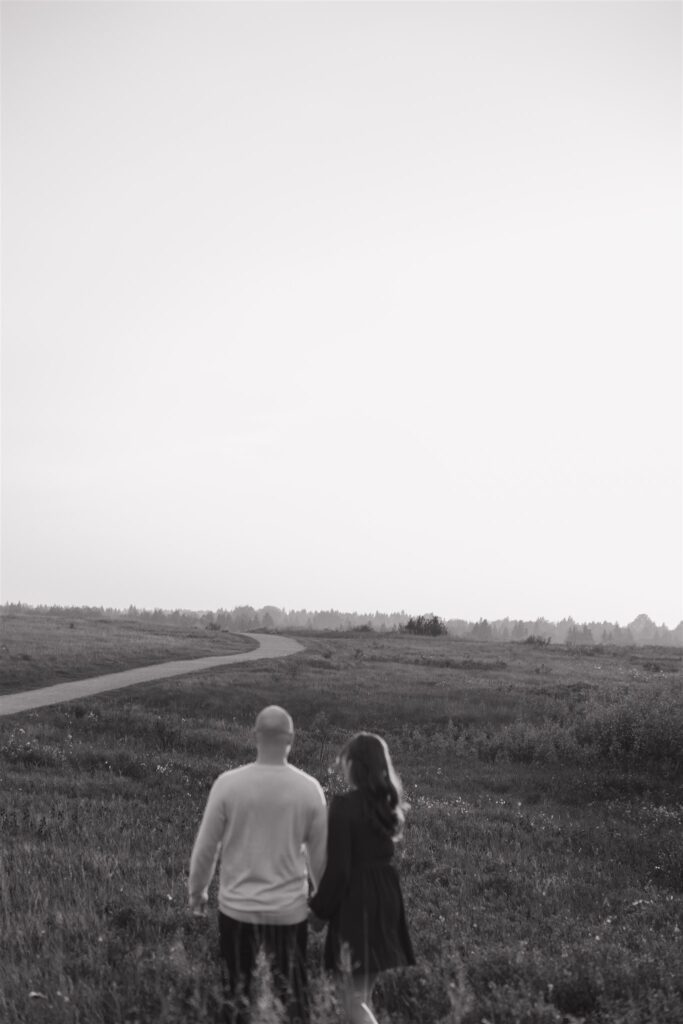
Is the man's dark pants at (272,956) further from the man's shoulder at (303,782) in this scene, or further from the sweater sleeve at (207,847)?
the man's shoulder at (303,782)

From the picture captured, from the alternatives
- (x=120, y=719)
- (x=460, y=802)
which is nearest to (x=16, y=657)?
(x=120, y=719)

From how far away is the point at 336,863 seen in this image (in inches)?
191

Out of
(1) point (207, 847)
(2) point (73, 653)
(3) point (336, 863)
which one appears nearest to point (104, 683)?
(2) point (73, 653)

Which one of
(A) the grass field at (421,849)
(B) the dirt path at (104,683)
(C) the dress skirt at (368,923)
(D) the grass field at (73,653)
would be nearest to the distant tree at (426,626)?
(D) the grass field at (73,653)

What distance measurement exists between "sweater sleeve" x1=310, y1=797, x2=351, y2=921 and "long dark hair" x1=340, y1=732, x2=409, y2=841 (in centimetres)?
19

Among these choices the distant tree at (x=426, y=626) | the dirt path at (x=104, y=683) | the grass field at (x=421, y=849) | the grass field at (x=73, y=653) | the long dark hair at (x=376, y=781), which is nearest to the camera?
the long dark hair at (x=376, y=781)

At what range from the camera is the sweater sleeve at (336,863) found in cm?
486

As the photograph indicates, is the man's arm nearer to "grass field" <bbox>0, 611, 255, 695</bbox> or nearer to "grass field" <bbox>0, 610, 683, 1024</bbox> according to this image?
"grass field" <bbox>0, 610, 683, 1024</bbox>

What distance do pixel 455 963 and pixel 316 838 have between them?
2.44m

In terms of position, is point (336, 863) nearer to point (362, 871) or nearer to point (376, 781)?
point (362, 871)

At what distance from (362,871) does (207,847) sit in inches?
38.7

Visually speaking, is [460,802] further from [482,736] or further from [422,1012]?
[422,1012]

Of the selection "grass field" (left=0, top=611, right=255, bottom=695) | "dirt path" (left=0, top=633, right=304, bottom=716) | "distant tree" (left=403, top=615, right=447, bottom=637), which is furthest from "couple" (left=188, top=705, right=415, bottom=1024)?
"distant tree" (left=403, top=615, right=447, bottom=637)

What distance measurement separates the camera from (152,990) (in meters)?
5.82
